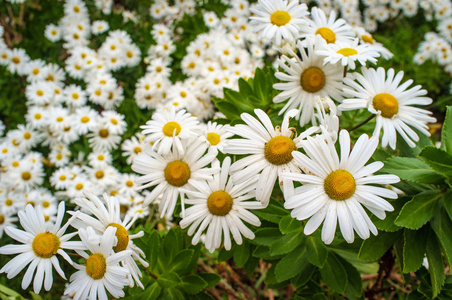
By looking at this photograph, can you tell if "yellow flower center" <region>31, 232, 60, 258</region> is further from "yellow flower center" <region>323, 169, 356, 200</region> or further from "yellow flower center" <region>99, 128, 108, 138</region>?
"yellow flower center" <region>99, 128, 108, 138</region>

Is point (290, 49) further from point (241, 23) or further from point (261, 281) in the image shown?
point (241, 23)

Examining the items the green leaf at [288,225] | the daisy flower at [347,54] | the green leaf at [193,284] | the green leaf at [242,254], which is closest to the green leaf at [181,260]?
the green leaf at [193,284]

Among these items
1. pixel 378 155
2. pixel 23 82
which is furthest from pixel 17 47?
pixel 378 155

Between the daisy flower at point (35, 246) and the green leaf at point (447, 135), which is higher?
the green leaf at point (447, 135)

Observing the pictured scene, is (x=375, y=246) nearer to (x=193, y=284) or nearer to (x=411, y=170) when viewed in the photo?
(x=411, y=170)

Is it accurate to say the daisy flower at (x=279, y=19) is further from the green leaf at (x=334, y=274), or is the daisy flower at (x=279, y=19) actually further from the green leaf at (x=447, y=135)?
the green leaf at (x=334, y=274)

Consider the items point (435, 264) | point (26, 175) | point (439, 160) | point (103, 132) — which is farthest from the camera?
point (103, 132)

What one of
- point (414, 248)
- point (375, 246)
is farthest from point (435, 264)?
point (375, 246)
